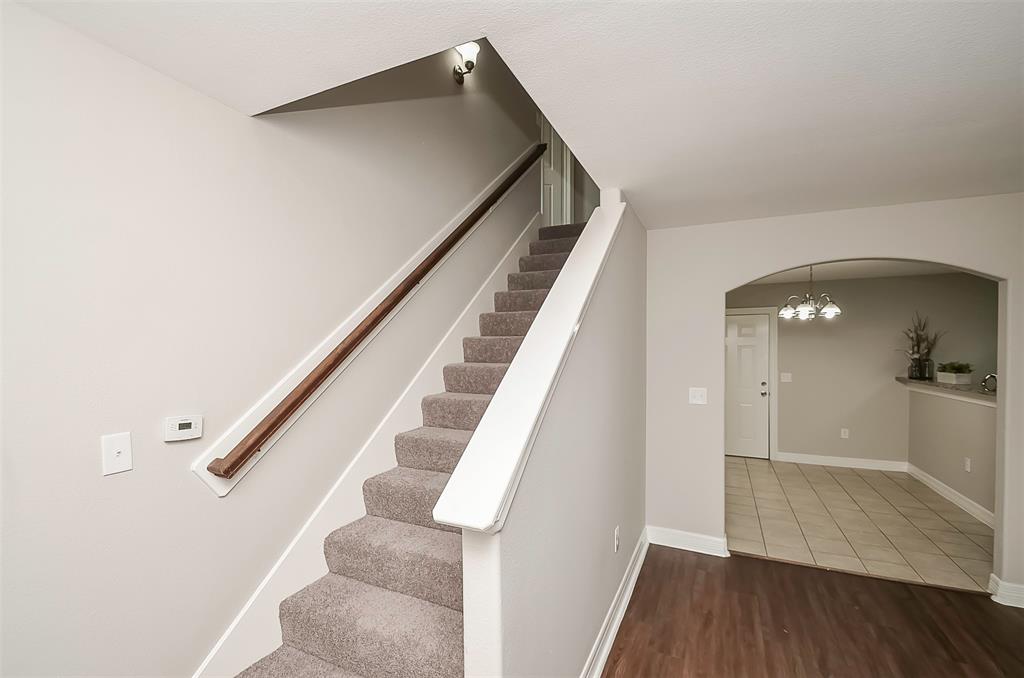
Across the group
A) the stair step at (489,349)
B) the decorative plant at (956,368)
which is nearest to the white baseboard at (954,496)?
the decorative plant at (956,368)

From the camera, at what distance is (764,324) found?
6.01 m

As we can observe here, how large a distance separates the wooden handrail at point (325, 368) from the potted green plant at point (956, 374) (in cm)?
513

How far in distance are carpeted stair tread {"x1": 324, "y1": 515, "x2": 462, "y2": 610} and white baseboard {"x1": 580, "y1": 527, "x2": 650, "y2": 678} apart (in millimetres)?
740

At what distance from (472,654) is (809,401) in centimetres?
611

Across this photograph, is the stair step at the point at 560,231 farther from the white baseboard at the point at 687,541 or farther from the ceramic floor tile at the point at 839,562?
the ceramic floor tile at the point at 839,562

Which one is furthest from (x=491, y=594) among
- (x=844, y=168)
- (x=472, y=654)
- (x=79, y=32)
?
(x=844, y=168)

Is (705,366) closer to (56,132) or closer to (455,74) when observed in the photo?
(455,74)

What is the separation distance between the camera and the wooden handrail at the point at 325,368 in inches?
61.3

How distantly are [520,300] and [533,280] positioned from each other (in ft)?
0.96

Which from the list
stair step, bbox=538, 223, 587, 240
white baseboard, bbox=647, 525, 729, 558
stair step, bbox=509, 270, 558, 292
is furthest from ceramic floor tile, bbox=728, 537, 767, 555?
stair step, bbox=538, 223, 587, 240

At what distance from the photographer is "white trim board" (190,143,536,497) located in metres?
1.57

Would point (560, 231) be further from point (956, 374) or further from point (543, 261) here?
point (956, 374)

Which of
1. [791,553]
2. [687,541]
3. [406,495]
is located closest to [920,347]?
[791,553]

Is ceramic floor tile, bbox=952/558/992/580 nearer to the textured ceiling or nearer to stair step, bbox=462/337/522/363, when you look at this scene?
the textured ceiling
